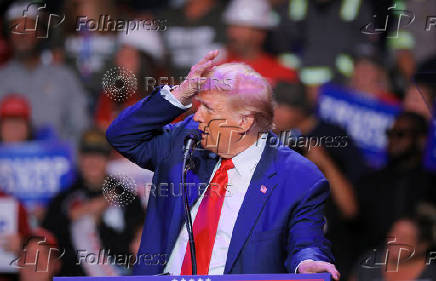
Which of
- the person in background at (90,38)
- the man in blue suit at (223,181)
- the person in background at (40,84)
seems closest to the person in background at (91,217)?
the person in background at (40,84)

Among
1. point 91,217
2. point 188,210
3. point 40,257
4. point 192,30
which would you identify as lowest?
point 40,257

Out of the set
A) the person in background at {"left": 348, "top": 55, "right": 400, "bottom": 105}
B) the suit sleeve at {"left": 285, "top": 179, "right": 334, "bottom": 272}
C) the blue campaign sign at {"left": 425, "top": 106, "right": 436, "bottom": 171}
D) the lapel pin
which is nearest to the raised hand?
the lapel pin

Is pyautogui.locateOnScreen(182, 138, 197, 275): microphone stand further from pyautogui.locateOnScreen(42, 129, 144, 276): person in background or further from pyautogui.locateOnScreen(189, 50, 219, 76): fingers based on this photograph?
pyautogui.locateOnScreen(42, 129, 144, 276): person in background

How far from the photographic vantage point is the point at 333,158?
284cm

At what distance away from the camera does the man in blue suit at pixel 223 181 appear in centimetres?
209

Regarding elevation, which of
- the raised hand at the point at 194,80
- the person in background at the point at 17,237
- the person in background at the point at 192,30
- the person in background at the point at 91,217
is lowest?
the person in background at the point at 17,237

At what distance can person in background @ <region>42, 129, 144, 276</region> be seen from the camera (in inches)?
103

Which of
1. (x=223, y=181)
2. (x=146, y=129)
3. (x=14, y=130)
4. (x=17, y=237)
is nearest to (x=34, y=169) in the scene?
(x=14, y=130)

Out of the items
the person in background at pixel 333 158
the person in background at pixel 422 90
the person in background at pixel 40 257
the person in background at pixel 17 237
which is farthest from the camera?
the person in background at pixel 422 90

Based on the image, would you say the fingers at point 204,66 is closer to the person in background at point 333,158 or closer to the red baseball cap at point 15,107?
the person in background at point 333,158

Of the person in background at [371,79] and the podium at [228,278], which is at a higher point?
the person in background at [371,79]

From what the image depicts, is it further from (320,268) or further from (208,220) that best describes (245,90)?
(320,268)

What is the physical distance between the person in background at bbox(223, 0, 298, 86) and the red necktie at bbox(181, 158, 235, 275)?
609mm

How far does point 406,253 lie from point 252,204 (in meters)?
0.91
